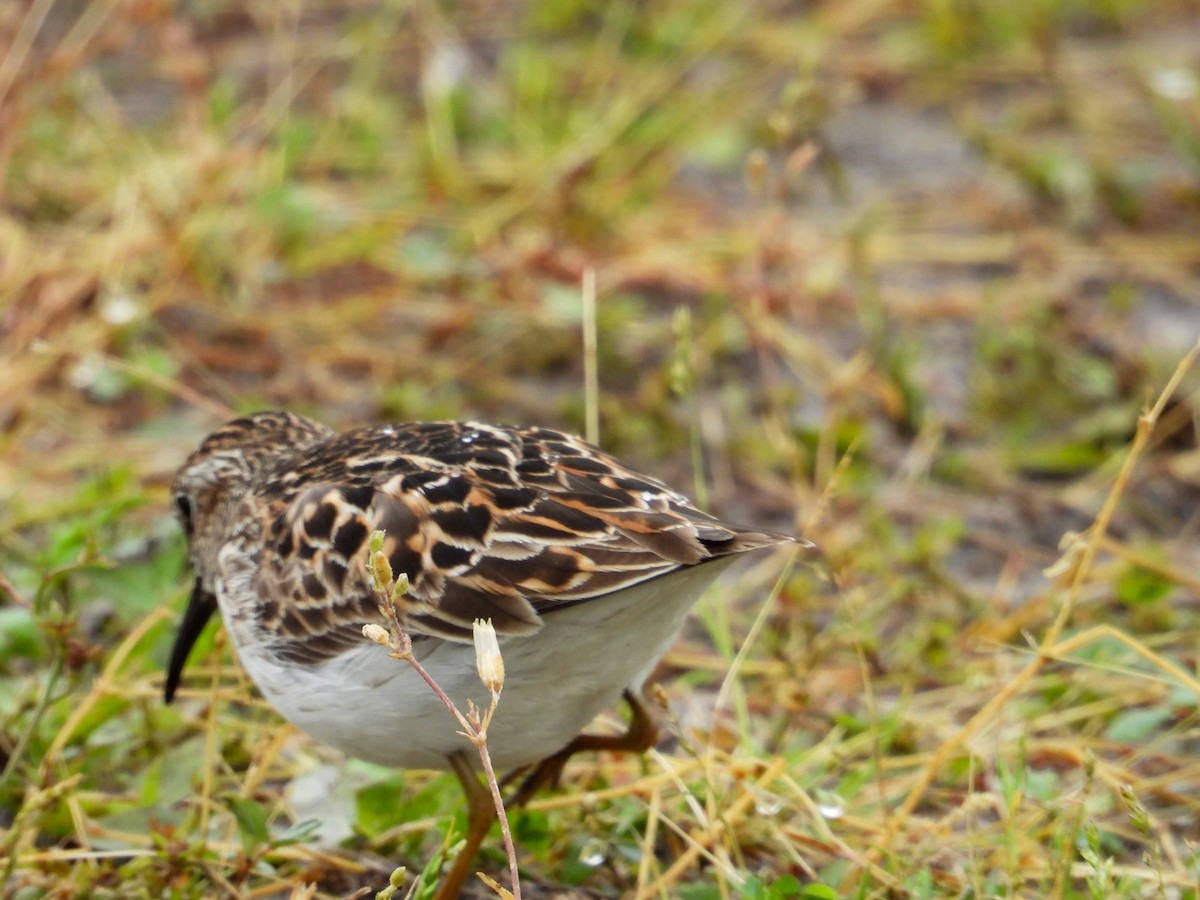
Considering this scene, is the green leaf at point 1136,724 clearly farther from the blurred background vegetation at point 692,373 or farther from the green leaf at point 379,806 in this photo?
the green leaf at point 379,806

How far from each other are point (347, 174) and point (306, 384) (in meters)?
1.68

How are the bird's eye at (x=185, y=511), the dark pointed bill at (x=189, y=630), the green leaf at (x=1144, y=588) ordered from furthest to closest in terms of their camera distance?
the green leaf at (x=1144, y=588) → the bird's eye at (x=185, y=511) → the dark pointed bill at (x=189, y=630)

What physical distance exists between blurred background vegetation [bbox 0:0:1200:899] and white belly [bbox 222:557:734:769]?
27cm

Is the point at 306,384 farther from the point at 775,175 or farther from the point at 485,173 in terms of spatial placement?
the point at 775,175

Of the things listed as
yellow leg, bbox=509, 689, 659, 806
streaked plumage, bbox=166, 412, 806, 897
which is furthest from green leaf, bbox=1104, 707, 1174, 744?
A: streaked plumage, bbox=166, 412, 806, 897

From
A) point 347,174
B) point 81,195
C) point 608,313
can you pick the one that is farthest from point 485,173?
point 81,195

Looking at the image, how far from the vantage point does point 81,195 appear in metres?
7.40

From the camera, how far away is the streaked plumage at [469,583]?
361 centimetres

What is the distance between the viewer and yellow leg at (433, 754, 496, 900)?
3.88m

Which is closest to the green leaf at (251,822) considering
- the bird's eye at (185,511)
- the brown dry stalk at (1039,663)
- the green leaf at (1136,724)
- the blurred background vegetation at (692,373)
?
the blurred background vegetation at (692,373)

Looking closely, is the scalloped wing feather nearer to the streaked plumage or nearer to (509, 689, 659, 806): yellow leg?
the streaked plumage

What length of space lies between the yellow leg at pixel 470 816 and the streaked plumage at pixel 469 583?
6 centimetres

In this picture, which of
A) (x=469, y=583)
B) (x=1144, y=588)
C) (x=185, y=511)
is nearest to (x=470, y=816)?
(x=469, y=583)

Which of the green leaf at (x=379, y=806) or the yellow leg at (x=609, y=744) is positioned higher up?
the yellow leg at (x=609, y=744)
